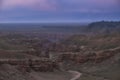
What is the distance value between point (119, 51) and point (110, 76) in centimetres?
1684

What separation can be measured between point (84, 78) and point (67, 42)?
8328cm

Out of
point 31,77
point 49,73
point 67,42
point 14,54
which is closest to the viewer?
point 31,77

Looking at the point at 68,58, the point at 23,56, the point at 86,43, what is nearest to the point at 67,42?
the point at 86,43

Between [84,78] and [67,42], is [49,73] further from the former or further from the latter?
[67,42]

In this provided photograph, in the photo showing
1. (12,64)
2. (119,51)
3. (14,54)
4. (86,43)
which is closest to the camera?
(12,64)

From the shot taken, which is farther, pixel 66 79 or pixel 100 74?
pixel 100 74

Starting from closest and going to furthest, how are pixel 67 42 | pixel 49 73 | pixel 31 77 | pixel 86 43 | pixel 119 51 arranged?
pixel 31 77 → pixel 49 73 → pixel 119 51 → pixel 86 43 → pixel 67 42

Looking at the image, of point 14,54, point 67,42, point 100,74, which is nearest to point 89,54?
point 100,74

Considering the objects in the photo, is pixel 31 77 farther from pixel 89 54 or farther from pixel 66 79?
pixel 89 54

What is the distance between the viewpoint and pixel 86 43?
146375 millimetres

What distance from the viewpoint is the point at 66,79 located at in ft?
254

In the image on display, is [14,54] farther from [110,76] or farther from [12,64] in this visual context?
[110,76]

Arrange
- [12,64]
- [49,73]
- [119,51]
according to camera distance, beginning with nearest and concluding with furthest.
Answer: [12,64]
[49,73]
[119,51]

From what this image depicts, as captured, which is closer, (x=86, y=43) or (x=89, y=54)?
(x=89, y=54)
